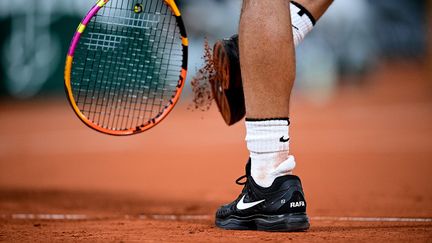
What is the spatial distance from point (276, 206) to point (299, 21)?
29.5 inches

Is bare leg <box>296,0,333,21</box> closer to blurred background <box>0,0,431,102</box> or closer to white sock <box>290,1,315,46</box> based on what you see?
white sock <box>290,1,315,46</box>

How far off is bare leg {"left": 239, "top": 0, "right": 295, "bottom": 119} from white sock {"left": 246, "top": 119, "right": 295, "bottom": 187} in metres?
0.03

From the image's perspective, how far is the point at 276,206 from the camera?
254 centimetres

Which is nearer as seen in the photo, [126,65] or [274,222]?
[274,222]

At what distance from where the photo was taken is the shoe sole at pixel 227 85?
109 inches

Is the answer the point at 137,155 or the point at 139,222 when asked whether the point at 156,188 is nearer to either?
the point at 139,222

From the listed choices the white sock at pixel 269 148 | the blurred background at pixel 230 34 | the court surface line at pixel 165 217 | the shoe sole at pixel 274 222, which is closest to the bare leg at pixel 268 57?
the white sock at pixel 269 148

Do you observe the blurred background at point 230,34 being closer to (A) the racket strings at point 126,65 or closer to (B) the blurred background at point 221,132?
(B) the blurred background at point 221,132

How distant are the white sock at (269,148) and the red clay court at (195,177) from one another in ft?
0.71

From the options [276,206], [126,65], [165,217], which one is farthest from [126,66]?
[276,206]

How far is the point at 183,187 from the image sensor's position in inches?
171

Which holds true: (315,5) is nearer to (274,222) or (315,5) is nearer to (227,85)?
(227,85)

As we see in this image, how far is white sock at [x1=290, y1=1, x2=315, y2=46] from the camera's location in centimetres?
283

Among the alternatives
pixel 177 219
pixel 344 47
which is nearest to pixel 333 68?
pixel 344 47
